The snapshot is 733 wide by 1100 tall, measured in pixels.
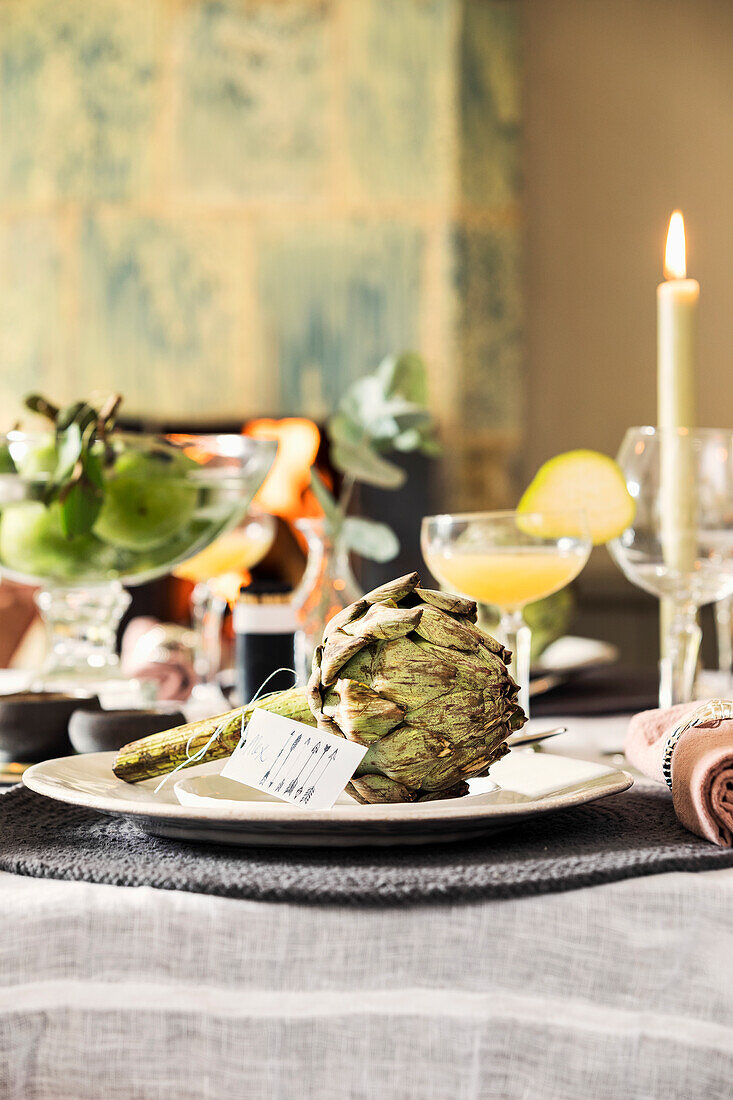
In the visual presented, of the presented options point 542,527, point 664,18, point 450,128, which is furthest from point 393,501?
point 542,527

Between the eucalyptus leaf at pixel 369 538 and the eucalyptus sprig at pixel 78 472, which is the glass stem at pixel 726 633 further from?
the eucalyptus sprig at pixel 78 472

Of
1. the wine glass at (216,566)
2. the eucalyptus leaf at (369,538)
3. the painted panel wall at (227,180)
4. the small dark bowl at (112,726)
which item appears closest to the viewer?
the small dark bowl at (112,726)

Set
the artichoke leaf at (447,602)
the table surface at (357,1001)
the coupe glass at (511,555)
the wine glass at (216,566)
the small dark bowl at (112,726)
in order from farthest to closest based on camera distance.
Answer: the wine glass at (216,566) < the coupe glass at (511,555) < the small dark bowl at (112,726) < the artichoke leaf at (447,602) < the table surface at (357,1001)

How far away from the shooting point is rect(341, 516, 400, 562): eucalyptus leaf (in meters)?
1.07

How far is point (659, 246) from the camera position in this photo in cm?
329

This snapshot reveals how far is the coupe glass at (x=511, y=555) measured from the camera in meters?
0.79

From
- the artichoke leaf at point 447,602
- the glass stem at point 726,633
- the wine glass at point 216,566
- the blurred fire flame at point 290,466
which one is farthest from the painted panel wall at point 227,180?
the artichoke leaf at point 447,602

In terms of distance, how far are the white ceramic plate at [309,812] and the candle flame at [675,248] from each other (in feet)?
1.49

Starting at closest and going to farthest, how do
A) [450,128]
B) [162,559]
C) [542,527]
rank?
1. [542,527]
2. [162,559]
3. [450,128]

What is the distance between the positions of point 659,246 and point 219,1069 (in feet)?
10.6

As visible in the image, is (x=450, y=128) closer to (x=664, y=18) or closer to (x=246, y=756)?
(x=664, y=18)

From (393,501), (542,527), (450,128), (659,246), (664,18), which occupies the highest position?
(664,18)

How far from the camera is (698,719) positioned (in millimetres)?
565

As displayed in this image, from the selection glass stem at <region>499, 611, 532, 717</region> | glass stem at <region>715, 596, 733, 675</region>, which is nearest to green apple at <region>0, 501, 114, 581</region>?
glass stem at <region>499, 611, 532, 717</region>
